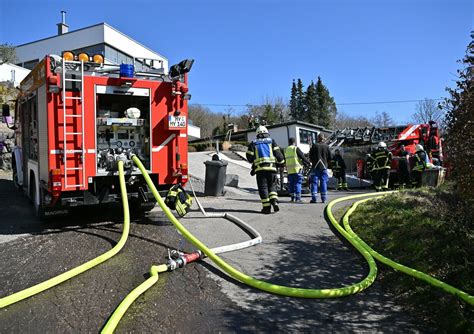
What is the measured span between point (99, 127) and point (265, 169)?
304 centimetres

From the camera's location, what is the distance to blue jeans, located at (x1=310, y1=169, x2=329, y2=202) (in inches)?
366

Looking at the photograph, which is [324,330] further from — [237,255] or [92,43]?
[92,43]

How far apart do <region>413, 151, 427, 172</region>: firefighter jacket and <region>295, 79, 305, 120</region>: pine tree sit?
51141 millimetres

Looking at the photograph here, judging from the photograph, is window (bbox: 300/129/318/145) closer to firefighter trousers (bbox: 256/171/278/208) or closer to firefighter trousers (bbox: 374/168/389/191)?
firefighter trousers (bbox: 374/168/389/191)

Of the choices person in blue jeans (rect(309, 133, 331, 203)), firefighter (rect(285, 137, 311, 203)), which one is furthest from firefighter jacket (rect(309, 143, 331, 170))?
firefighter (rect(285, 137, 311, 203))

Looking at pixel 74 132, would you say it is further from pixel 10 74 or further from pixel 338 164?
pixel 10 74

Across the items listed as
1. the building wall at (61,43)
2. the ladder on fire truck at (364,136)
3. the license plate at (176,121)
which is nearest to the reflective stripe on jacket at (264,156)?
the license plate at (176,121)

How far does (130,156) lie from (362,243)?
3.79 meters

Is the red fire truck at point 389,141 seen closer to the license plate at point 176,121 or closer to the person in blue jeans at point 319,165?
the person in blue jeans at point 319,165

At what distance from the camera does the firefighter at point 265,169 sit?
7.68m

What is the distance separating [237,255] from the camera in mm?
5129

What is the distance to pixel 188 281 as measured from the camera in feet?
14.0

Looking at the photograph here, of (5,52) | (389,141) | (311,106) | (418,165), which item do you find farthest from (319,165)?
(311,106)

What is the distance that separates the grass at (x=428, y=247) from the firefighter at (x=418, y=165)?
4946mm
